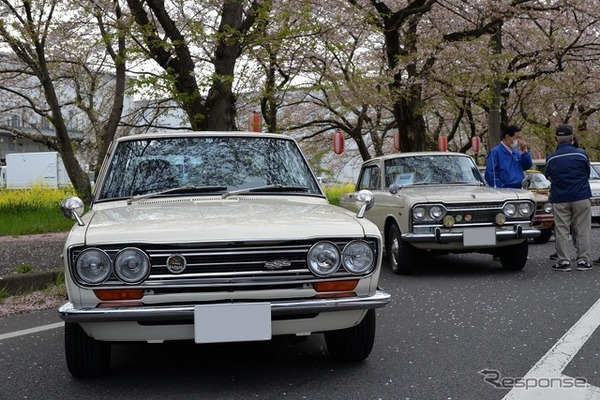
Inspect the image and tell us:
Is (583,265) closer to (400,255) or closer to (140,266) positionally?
(400,255)

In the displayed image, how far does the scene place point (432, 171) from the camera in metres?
8.84

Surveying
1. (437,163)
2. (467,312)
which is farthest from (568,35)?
(467,312)

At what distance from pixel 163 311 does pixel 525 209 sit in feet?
18.5

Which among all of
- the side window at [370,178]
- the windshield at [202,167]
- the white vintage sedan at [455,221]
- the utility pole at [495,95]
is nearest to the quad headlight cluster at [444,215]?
the white vintage sedan at [455,221]

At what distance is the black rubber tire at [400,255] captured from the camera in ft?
26.0

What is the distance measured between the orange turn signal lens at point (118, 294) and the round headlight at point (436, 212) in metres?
4.92

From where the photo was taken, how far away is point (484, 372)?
3.86 m

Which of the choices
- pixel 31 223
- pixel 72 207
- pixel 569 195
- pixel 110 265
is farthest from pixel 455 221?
pixel 31 223

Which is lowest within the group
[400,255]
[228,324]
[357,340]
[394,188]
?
[400,255]

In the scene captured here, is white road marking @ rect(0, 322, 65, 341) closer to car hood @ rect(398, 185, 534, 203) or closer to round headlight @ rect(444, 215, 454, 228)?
car hood @ rect(398, 185, 534, 203)

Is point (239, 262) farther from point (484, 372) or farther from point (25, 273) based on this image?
point (25, 273)

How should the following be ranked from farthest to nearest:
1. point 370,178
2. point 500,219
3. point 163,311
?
point 370,178 → point 500,219 → point 163,311

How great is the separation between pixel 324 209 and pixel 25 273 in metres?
4.33

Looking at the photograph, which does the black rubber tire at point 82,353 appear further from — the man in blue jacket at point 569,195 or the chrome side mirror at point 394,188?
the man in blue jacket at point 569,195
